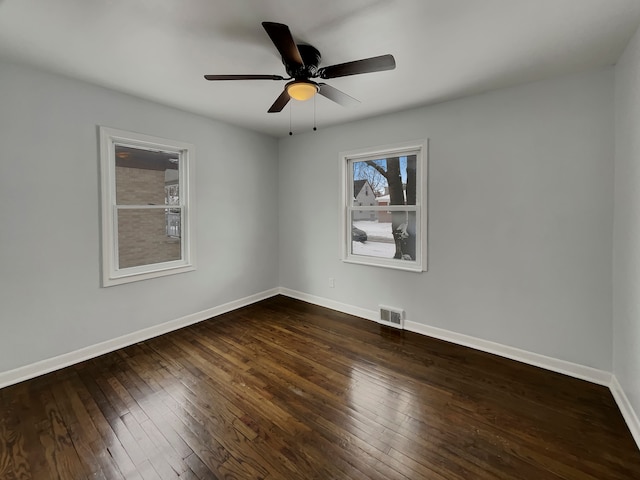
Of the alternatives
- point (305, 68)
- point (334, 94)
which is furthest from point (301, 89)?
point (334, 94)

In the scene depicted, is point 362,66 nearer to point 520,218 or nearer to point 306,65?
point 306,65

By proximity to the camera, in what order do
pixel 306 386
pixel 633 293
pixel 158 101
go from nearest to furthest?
1. pixel 633 293
2. pixel 306 386
3. pixel 158 101

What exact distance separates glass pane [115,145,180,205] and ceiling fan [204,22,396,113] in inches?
66.5

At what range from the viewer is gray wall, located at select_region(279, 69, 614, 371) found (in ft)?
7.66

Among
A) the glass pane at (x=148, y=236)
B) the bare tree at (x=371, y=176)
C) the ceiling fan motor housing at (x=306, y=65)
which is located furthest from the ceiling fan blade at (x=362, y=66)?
the glass pane at (x=148, y=236)

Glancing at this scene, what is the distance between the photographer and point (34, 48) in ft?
6.77

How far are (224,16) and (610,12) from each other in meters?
2.28

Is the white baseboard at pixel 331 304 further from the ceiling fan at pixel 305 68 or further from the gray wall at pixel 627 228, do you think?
the ceiling fan at pixel 305 68

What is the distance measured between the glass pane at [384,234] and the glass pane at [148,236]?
2.30m

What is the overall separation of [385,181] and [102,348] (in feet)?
11.7

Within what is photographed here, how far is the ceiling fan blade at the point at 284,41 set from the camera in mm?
1448

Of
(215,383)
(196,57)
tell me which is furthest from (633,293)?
(196,57)

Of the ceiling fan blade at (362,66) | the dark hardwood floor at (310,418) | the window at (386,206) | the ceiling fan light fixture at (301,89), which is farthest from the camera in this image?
the window at (386,206)

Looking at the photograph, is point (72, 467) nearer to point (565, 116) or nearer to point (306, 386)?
point (306, 386)
